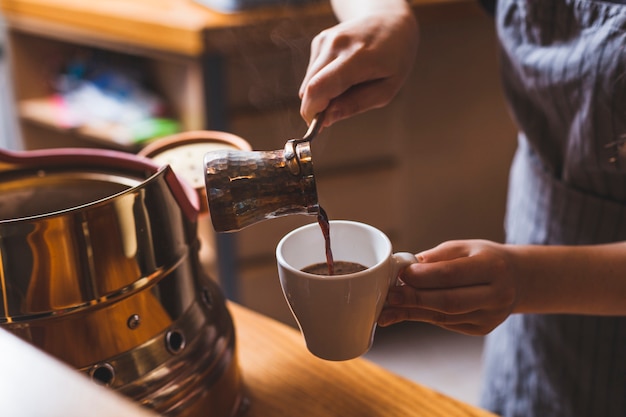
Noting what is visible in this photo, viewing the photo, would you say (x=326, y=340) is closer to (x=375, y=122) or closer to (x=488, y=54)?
(x=375, y=122)

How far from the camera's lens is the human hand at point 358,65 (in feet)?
2.31

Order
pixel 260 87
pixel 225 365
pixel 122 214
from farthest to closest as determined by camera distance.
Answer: pixel 260 87 < pixel 225 365 < pixel 122 214

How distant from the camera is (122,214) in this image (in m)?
0.59

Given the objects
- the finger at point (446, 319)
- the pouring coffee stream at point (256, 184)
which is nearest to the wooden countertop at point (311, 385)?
the finger at point (446, 319)

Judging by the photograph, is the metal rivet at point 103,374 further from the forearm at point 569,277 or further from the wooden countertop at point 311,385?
the forearm at point 569,277

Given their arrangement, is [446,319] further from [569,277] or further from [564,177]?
[564,177]

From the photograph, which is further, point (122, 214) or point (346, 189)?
point (346, 189)

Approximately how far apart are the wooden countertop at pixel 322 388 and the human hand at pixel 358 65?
0.29 m

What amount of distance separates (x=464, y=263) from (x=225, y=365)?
0.85ft

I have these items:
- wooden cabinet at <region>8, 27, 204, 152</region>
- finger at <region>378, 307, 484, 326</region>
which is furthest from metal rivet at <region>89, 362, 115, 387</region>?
wooden cabinet at <region>8, 27, 204, 152</region>

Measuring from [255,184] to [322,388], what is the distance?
30 centimetres

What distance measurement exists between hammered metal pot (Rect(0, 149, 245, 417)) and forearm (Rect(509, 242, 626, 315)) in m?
0.32

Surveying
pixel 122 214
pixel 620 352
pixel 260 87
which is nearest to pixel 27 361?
pixel 122 214

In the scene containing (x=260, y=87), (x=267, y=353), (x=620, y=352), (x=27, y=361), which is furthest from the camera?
(x=260, y=87)
